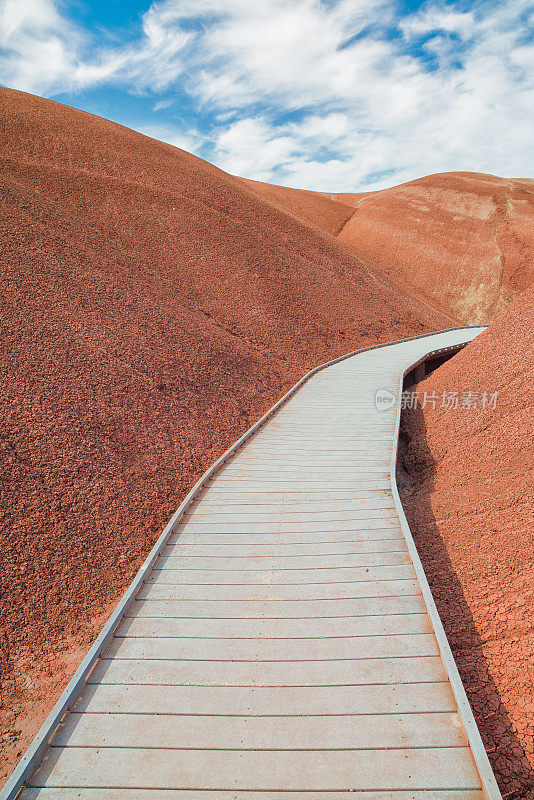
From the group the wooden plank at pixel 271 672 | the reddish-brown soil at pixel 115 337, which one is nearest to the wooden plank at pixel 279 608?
the wooden plank at pixel 271 672

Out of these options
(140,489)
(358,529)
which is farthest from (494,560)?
(140,489)

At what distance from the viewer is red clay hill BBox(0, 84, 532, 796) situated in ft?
18.5

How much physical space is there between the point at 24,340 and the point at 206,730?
28.3 ft

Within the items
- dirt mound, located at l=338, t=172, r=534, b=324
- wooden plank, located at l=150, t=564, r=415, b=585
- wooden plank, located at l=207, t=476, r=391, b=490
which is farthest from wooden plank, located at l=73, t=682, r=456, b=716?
dirt mound, located at l=338, t=172, r=534, b=324

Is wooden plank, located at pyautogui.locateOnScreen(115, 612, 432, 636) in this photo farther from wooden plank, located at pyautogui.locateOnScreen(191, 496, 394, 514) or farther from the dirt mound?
the dirt mound

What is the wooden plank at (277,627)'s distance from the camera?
12.7 feet

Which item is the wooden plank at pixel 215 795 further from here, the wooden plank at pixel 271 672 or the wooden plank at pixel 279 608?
the wooden plank at pixel 279 608

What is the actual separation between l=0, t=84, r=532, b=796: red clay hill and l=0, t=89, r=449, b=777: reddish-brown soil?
34mm

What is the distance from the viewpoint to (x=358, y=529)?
17.7 ft

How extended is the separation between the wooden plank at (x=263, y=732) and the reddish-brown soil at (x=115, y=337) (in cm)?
157

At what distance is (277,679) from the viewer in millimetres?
3467

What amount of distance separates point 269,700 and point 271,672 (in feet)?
0.81

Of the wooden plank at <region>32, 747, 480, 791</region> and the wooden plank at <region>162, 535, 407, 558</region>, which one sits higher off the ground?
the wooden plank at <region>162, 535, 407, 558</region>

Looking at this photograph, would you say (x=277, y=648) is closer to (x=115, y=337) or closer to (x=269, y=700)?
(x=269, y=700)
